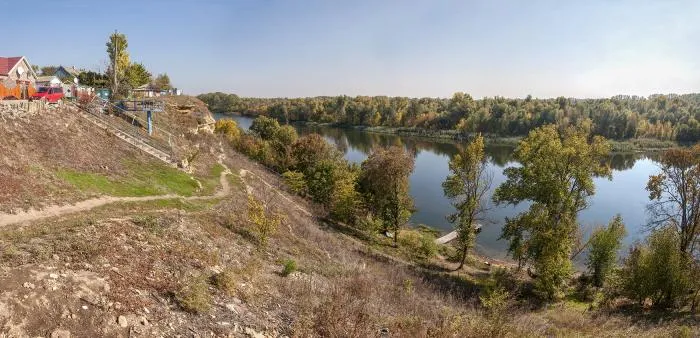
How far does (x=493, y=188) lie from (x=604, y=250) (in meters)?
30.9

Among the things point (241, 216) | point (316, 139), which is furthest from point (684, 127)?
point (241, 216)

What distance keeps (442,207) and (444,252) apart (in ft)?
54.2

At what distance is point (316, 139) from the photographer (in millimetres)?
49312

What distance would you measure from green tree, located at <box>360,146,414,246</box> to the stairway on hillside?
14892 mm

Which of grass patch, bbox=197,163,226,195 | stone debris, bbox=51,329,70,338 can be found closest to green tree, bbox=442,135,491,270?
grass patch, bbox=197,163,226,195

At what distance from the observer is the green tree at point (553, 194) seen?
2281 cm

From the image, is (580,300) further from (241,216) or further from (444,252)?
(241,216)

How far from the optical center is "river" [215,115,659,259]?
41969 mm

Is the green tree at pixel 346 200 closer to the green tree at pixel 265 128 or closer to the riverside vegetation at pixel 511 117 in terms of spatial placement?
the green tree at pixel 265 128

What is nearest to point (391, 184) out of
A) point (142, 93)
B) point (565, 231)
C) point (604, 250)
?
point (565, 231)

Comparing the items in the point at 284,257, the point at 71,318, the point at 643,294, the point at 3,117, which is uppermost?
the point at 3,117

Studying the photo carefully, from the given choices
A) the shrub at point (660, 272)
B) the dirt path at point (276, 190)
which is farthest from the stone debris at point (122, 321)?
the shrub at point (660, 272)

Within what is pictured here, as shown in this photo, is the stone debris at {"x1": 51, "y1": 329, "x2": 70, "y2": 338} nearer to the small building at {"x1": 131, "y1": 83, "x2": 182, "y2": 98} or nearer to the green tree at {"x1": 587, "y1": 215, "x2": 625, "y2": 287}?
the green tree at {"x1": 587, "y1": 215, "x2": 625, "y2": 287}

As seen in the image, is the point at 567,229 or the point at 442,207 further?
the point at 442,207
